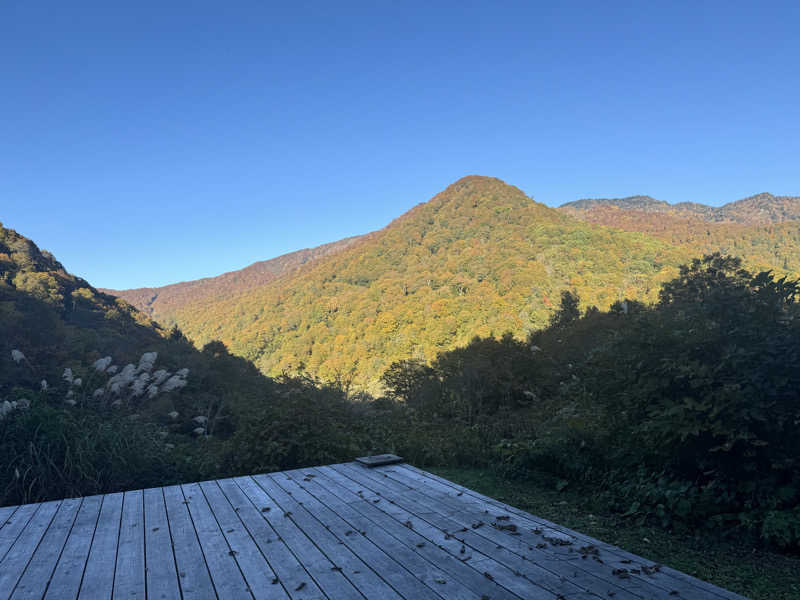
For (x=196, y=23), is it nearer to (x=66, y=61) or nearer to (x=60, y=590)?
(x=66, y=61)

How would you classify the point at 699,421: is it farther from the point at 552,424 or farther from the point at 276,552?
the point at 276,552

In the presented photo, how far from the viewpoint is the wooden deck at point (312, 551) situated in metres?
1.64

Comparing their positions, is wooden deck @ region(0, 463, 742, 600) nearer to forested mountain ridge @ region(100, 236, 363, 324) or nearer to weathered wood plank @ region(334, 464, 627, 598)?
weathered wood plank @ region(334, 464, 627, 598)

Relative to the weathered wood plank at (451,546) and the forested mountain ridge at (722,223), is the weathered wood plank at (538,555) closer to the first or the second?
the weathered wood plank at (451,546)

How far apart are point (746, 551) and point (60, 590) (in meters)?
3.56

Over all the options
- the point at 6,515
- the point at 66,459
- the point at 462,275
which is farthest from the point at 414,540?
the point at 462,275

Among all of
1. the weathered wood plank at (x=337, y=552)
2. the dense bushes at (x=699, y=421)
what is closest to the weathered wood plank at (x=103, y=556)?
the weathered wood plank at (x=337, y=552)

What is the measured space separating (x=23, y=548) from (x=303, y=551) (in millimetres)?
1237

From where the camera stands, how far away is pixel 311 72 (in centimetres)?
1633

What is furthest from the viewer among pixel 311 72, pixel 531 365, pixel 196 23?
pixel 311 72

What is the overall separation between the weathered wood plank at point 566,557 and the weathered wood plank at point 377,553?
440mm

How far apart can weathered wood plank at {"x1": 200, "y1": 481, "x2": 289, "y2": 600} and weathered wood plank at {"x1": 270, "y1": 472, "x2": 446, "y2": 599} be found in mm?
358

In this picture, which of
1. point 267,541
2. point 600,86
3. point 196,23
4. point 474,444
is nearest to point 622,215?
point 600,86

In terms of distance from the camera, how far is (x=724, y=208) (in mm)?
45688
